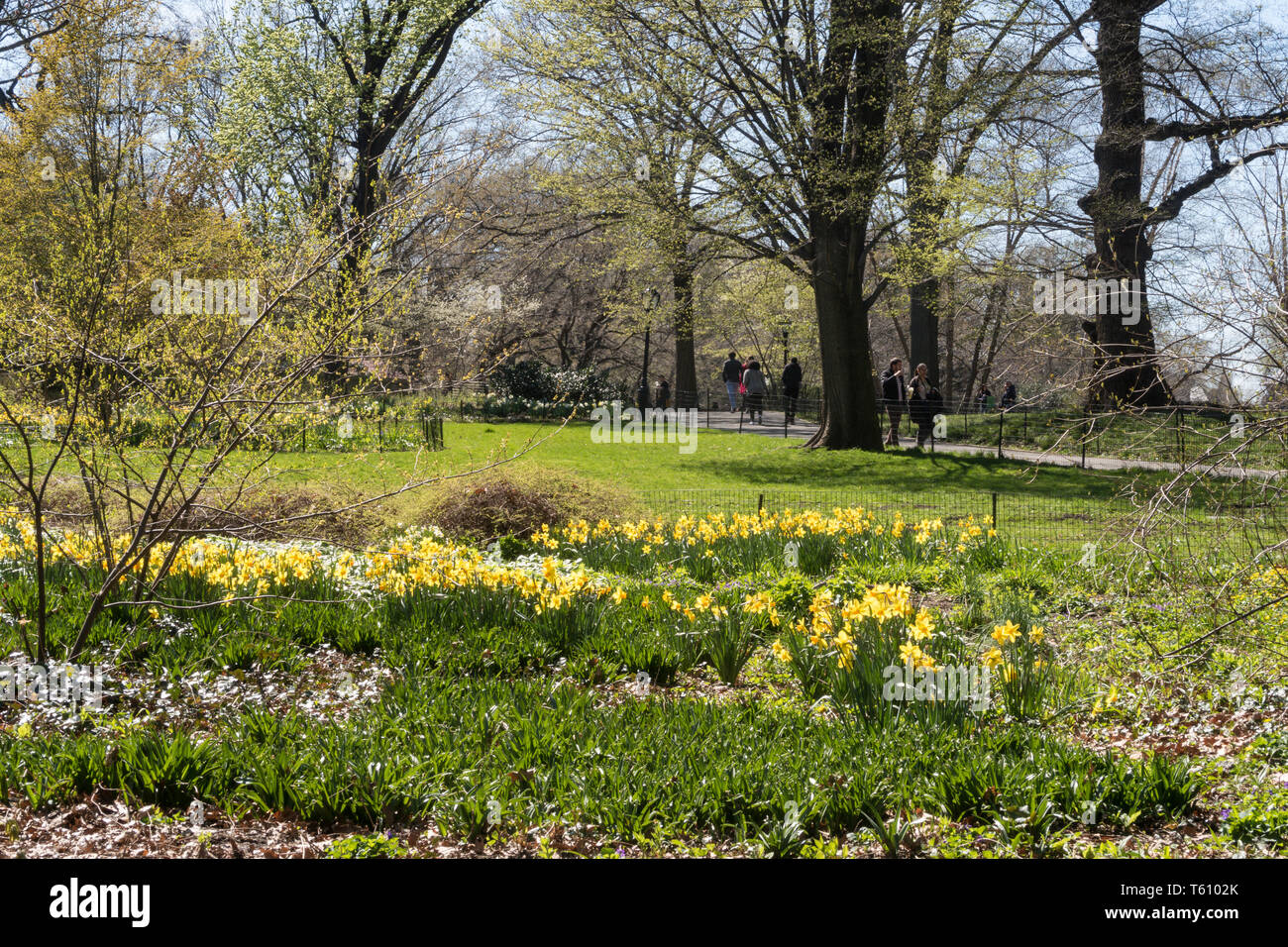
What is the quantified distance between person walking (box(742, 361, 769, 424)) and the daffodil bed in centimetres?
1927

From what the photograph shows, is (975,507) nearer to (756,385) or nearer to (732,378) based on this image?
(756,385)

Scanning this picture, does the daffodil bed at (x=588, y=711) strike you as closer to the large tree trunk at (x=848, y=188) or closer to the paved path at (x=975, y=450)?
the paved path at (x=975, y=450)

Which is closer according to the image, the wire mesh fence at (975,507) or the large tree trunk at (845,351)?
the wire mesh fence at (975,507)

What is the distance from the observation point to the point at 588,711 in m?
4.28

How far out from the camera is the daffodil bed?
11.5 feet

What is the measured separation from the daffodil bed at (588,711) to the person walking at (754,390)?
19266mm

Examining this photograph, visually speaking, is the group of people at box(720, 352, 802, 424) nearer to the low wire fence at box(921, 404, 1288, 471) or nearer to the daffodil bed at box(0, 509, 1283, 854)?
the low wire fence at box(921, 404, 1288, 471)

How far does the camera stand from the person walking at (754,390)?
2633 centimetres

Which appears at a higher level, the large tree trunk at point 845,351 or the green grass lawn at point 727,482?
the large tree trunk at point 845,351

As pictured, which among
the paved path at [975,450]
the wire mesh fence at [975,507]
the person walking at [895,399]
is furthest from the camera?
the person walking at [895,399]

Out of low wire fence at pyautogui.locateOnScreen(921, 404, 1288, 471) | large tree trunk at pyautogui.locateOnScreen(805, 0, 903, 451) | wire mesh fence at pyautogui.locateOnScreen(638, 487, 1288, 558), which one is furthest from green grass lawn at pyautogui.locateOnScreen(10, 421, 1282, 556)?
large tree trunk at pyautogui.locateOnScreen(805, 0, 903, 451)

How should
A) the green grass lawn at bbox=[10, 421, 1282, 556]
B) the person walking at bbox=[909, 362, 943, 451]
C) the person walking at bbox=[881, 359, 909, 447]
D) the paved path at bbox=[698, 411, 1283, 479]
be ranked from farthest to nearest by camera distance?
the person walking at bbox=[881, 359, 909, 447], the person walking at bbox=[909, 362, 943, 451], the paved path at bbox=[698, 411, 1283, 479], the green grass lawn at bbox=[10, 421, 1282, 556]

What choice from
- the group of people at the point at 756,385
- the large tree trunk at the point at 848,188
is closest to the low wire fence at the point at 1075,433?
the large tree trunk at the point at 848,188
